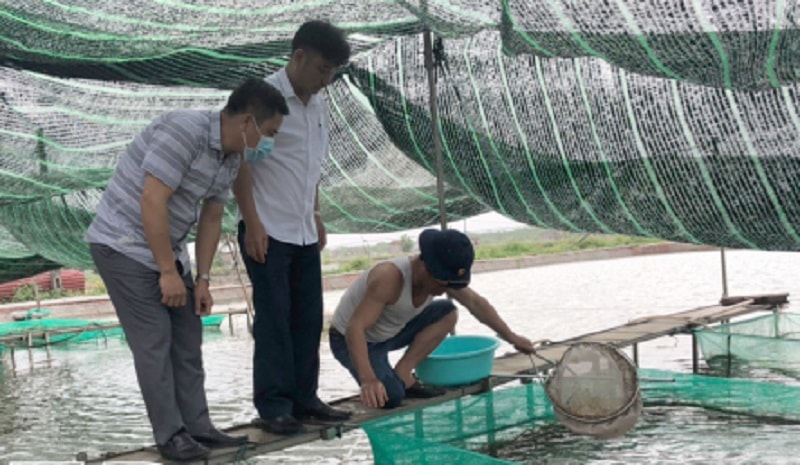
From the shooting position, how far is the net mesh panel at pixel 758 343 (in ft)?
17.7

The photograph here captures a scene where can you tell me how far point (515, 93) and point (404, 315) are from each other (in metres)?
1.38

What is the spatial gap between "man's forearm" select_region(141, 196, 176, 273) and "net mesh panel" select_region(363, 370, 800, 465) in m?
1.09

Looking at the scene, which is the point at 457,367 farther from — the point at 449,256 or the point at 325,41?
the point at 325,41

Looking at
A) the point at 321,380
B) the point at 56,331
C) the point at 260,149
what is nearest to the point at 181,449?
the point at 260,149

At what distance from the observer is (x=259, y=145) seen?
257cm

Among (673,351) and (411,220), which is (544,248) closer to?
(673,351)

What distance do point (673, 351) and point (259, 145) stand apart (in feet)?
20.7

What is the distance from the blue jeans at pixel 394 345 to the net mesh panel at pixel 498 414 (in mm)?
125

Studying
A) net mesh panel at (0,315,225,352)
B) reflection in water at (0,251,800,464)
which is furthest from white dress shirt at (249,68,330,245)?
net mesh panel at (0,315,225,352)

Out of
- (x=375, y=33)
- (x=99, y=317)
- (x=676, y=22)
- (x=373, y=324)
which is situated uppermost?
(x=375, y=33)

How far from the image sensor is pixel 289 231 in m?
2.85

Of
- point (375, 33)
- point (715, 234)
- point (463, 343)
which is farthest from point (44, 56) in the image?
point (715, 234)

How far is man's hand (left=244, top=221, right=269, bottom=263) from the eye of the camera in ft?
9.00

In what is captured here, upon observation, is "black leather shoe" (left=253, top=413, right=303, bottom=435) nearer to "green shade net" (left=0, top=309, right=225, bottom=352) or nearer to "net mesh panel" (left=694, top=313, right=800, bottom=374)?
"net mesh panel" (left=694, top=313, right=800, bottom=374)
